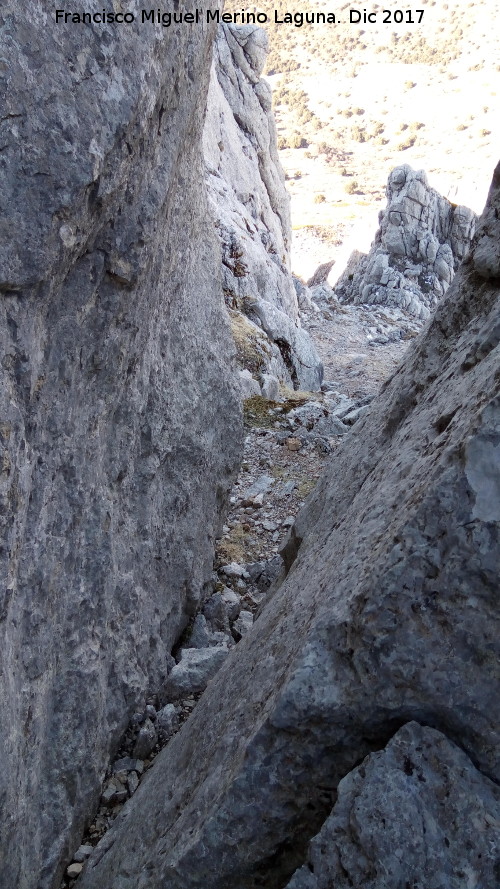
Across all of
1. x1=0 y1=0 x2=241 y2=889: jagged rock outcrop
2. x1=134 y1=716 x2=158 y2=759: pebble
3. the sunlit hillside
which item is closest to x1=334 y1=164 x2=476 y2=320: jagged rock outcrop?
the sunlit hillside

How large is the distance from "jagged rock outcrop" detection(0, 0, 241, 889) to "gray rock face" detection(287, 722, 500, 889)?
1837mm

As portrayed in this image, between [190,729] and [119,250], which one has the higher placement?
[119,250]

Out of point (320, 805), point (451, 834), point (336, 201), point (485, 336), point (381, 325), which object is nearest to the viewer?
point (451, 834)

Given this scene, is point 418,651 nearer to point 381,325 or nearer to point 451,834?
point 451,834

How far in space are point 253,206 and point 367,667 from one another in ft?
70.5

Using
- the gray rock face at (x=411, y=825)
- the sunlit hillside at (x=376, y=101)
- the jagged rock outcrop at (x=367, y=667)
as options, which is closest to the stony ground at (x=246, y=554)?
the jagged rock outcrop at (x=367, y=667)

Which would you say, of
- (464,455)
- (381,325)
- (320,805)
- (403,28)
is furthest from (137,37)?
(403,28)

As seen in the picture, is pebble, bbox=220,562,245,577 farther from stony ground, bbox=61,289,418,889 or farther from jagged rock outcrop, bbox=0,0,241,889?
jagged rock outcrop, bbox=0,0,241,889

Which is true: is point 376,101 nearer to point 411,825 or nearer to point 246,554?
point 246,554

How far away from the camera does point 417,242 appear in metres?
33.6

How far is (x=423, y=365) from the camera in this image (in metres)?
4.02

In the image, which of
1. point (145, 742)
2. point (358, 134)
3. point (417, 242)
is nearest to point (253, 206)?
point (417, 242)

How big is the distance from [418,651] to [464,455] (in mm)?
737

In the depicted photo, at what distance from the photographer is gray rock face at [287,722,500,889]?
6.94 ft
